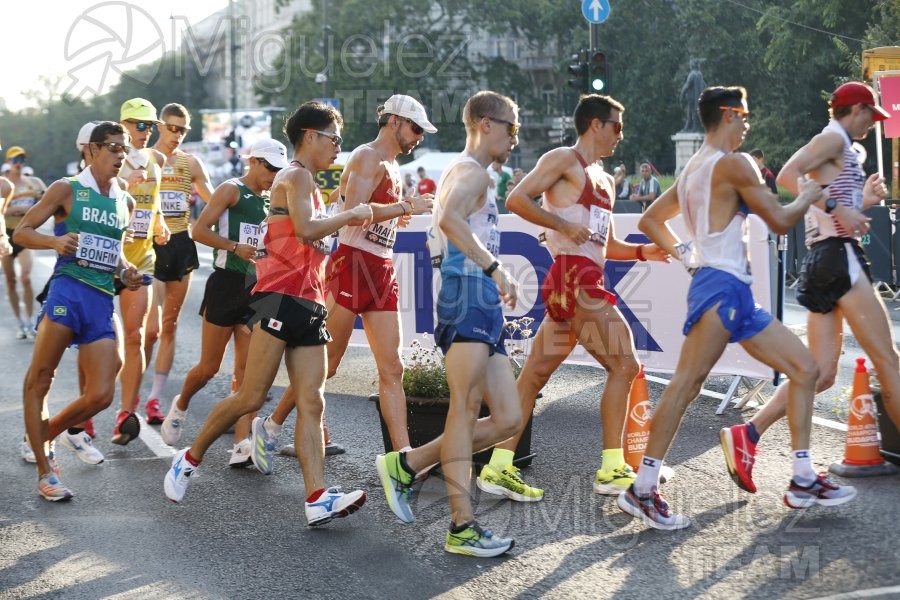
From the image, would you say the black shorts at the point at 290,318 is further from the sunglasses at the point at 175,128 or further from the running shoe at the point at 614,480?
the sunglasses at the point at 175,128

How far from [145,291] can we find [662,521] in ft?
14.1

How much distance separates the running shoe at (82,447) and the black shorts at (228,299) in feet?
3.42

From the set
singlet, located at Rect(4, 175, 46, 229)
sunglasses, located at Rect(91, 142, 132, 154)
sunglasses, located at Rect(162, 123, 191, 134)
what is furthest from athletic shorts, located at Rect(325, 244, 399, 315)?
singlet, located at Rect(4, 175, 46, 229)

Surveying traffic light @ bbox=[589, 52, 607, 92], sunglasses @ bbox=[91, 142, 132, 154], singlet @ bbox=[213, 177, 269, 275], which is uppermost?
traffic light @ bbox=[589, 52, 607, 92]

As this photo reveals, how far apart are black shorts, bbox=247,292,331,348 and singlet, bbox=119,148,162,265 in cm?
284

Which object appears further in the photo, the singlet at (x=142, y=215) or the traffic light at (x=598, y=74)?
the traffic light at (x=598, y=74)

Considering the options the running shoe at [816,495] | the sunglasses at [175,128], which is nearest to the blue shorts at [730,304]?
the running shoe at [816,495]

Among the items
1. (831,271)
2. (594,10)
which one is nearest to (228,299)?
(831,271)

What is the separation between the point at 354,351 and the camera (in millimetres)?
12953

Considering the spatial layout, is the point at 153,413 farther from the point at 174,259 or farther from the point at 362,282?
the point at 362,282

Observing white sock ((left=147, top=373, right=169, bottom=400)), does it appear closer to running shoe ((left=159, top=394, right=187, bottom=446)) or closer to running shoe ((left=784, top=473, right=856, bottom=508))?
running shoe ((left=159, top=394, right=187, bottom=446))

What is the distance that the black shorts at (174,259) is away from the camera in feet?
29.9

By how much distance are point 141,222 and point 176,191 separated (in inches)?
30.8

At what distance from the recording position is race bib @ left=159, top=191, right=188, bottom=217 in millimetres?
9398
